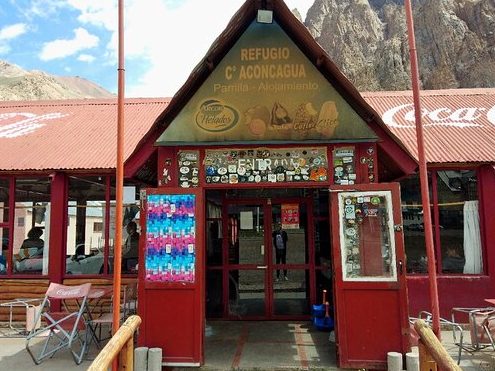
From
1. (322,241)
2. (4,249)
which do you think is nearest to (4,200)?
(4,249)

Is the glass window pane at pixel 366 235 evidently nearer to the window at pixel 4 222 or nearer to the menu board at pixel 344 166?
the menu board at pixel 344 166

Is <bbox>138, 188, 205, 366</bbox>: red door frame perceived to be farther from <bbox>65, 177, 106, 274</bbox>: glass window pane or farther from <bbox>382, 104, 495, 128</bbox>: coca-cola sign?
<bbox>382, 104, 495, 128</bbox>: coca-cola sign

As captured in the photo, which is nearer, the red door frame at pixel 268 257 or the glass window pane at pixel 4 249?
the red door frame at pixel 268 257

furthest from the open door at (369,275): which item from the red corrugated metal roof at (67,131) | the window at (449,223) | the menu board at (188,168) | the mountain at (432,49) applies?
the mountain at (432,49)

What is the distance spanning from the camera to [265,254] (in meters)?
8.75

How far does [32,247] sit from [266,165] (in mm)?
5690

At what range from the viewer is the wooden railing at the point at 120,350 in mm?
3720

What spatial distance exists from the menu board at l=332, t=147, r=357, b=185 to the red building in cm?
2

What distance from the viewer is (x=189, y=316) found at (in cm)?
596

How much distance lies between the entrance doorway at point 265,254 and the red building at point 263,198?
28mm

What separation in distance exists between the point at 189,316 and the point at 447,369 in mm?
3386

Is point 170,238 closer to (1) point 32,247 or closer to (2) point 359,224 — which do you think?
(2) point 359,224

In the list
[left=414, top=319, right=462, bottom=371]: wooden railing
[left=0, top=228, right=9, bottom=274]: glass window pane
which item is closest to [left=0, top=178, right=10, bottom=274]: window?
[left=0, top=228, right=9, bottom=274]: glass window pane

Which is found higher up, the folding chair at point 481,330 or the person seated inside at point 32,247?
the person seated inside at point 32,247
